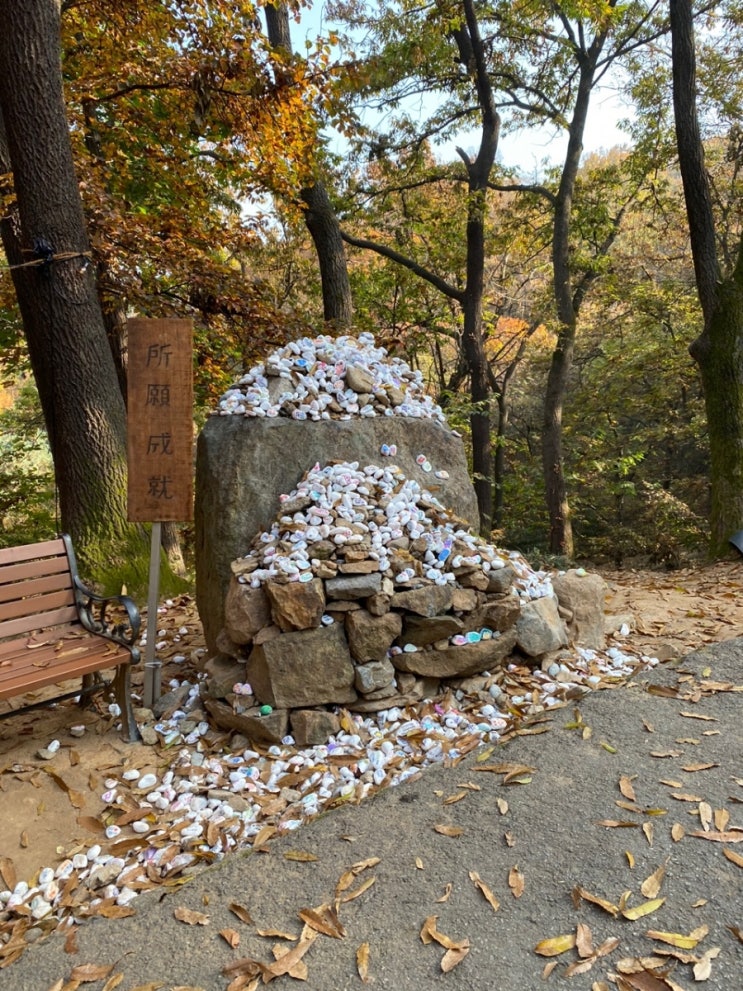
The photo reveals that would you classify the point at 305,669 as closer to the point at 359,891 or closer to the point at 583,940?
the point at 359,891

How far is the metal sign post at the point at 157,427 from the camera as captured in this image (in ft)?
11.0

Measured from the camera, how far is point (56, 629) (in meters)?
3.38

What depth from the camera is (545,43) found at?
9688 millimetres

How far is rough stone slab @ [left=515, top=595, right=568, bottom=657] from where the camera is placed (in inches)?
135

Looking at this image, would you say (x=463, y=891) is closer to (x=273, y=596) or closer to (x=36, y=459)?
(x=273, y=596)

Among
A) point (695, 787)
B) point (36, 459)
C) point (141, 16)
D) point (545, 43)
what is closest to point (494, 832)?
point (695, 787)

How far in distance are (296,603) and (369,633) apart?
39 centimetres

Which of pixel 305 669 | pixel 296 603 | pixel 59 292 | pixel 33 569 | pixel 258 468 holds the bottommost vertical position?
pixel 305 669

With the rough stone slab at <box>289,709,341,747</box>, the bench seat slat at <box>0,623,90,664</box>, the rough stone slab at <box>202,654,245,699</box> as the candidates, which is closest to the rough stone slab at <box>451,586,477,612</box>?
the rough stone slab at <box>289,709,341,747</box>

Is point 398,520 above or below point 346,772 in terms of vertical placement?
above

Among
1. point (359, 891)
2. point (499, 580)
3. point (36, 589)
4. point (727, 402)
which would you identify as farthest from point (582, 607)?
point (727, 402)

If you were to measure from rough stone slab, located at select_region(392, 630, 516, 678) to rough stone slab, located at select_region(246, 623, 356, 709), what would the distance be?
320mm

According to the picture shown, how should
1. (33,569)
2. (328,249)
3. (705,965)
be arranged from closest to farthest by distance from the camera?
(705,965) → (33,569) → (328,249)

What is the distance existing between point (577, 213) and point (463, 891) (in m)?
10.6
